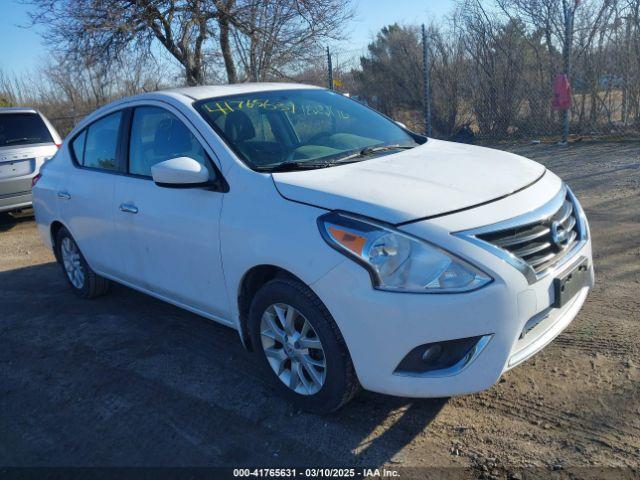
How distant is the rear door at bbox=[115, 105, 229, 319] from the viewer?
3545 mm

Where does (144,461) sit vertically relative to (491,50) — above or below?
below

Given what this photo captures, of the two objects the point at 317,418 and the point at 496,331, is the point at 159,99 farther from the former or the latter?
the point at 496,331

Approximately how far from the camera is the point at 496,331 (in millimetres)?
2631

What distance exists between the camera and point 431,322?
A: 2607 mm

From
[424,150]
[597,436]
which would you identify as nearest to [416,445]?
[597,436]

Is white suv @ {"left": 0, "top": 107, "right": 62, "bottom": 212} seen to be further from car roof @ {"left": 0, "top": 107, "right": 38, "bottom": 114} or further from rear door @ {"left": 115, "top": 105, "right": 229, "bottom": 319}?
rear door @ {"left": 115, "top": 105, "right": 229, "bottom": 319}

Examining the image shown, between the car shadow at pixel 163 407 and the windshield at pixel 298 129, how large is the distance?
140 cm

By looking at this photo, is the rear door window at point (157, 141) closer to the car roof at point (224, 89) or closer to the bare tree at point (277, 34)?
the car roof at point (224, 89)

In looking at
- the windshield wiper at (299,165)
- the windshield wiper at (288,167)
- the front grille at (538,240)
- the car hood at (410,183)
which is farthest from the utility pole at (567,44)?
the windshield wiper at (288,167)

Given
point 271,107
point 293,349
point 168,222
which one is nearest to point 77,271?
point 168,222

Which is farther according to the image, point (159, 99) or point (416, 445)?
point (159, 99)

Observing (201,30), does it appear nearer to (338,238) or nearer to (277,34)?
(277,34)

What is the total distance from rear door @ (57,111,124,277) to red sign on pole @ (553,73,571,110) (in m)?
8.13

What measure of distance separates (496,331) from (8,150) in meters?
8.31
